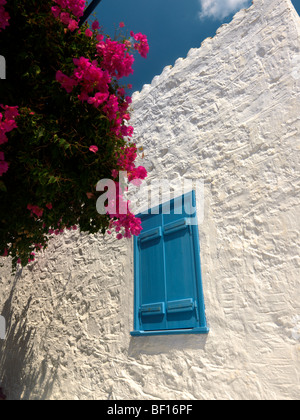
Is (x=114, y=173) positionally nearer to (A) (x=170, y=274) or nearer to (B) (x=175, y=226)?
(B) (x=175, y=226)

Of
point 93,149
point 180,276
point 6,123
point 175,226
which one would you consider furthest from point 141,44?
point 180,276

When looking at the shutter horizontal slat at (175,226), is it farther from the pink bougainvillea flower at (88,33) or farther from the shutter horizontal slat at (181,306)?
the pink bougainvillea flower at (88,33)

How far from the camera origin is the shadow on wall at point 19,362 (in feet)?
15.8

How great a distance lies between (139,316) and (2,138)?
2803mm

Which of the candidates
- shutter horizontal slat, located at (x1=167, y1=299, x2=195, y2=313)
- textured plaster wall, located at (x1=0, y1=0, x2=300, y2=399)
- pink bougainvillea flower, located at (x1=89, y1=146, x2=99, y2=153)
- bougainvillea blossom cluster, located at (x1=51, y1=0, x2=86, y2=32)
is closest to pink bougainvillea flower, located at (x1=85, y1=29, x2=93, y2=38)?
bougainvillea blossom cluster, located at (x1=51, y1=0, x2=86, y2=32)

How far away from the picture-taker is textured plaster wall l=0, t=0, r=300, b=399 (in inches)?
120

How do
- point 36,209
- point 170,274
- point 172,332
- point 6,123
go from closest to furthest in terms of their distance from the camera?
point 6,123
point 36,209
point 172,332
point 170,274

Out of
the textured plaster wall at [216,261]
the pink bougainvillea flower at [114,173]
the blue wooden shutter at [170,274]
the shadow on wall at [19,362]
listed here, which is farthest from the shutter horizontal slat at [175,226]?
the shadow on wall at [19,362]

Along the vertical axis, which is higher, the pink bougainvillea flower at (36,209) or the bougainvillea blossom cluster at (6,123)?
the bougainvillea blossom cluster at (6,123)

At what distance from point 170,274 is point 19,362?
11.2 feet

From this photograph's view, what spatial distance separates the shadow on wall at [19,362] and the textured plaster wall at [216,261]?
1.2 inches

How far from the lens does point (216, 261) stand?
11.6ft
